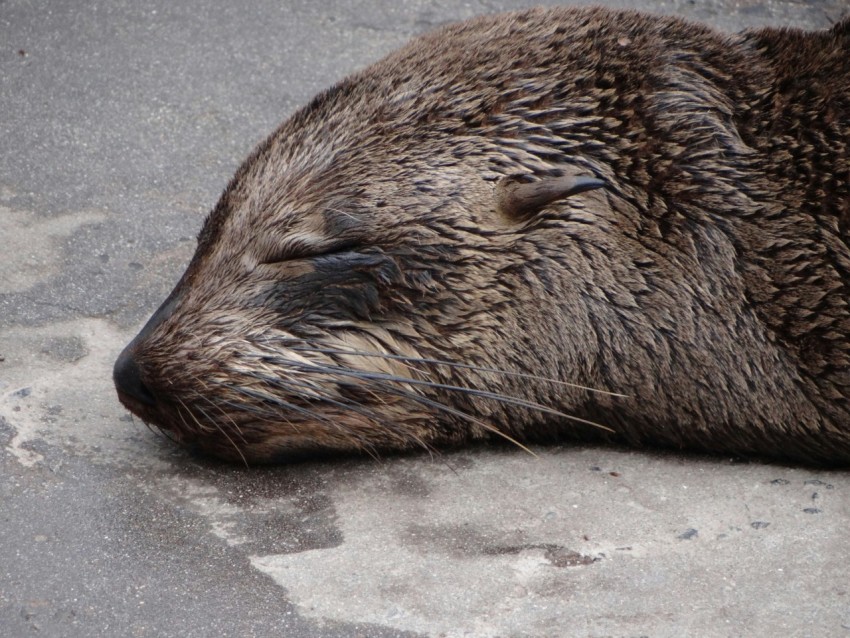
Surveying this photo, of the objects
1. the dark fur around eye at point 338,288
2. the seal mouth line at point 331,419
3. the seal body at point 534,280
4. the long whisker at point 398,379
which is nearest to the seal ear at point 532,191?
the seal body at point 534,280

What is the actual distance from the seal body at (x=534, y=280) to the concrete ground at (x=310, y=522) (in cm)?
18

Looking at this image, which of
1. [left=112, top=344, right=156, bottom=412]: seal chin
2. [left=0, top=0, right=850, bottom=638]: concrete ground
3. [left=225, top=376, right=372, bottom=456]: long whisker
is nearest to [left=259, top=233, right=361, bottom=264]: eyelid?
[left=225, top=376, right=372, bottom=456]: long whisker

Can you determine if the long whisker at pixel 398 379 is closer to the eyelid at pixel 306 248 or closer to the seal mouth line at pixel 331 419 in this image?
the seal mouth line at pixel 331 419

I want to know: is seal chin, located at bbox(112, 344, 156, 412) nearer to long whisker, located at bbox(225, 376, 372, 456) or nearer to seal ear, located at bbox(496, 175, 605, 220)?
long whisker, located at bbox(225, 376, 372, 456)

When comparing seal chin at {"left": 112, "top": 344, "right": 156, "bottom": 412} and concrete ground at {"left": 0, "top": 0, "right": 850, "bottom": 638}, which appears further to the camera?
seal chin at {"left": 112, "top": 344, "right": 156, "bottom": 412}

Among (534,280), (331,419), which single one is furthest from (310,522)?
(534,280)

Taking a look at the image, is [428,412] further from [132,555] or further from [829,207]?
[829,207]

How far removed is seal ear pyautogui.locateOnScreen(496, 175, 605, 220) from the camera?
4.19 m

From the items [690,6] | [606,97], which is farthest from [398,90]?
[690,6]

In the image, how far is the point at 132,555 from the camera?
146 inches

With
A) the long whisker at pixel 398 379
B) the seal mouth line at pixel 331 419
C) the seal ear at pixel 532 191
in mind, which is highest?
the seal ear at pixel 532 191

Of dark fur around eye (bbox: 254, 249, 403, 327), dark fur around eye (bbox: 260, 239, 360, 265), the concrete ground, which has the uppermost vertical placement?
dark fur around eye (bbox: 260, 239, 360, 265)

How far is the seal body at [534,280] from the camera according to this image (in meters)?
4.23

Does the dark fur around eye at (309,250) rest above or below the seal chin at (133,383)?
above
